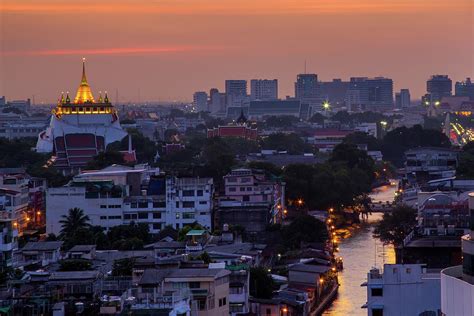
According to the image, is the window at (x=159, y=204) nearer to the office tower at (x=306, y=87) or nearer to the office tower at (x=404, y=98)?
the office tower at (x=306, y=87)

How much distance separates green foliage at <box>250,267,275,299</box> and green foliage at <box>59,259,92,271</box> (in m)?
1.62

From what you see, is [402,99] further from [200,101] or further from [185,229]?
[185,229]

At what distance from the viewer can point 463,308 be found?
8414 millimetres

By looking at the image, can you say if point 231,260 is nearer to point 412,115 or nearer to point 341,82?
point 412,115

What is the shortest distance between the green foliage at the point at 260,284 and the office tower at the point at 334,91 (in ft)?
381

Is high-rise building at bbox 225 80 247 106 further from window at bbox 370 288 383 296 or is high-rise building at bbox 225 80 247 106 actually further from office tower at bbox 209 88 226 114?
window at bbox 370 288 383 296

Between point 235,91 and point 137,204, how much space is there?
354ft

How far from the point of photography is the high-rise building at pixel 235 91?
129413 millimetres

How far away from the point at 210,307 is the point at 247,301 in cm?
246

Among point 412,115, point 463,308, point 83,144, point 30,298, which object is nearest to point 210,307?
point 30,298

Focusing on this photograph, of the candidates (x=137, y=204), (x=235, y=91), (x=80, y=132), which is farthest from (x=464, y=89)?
(x=137, y=204)

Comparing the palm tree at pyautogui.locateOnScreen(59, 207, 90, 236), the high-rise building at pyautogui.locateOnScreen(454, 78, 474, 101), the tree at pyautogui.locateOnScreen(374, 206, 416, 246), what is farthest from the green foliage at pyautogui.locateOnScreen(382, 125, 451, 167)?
the high-rise building at pyautogui.locateOnScreen(454, 78, 474, 101)

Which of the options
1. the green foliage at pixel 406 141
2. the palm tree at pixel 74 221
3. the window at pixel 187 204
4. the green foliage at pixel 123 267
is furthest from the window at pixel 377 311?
the green foliage at pixel 406 141

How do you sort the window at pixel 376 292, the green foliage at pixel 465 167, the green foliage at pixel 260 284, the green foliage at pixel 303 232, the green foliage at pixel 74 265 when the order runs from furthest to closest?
the green foliage at pixel 465 167, the green foliage at pixel 303 232, the green foliage at pixel 260 284, the green foliage at pixel 74 265, the window at pixel 376 292
